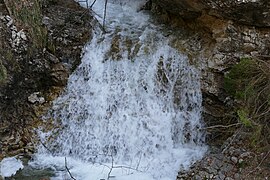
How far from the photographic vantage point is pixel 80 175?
16.2 feet

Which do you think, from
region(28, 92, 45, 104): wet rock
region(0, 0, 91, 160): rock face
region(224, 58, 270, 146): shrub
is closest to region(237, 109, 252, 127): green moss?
region(224, 58, 270, 146): shrub

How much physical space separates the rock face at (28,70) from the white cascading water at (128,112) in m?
0.18

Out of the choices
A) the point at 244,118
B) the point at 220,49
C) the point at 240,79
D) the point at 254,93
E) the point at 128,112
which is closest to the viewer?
the point at 244,118

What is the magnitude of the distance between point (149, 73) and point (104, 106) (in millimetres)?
732

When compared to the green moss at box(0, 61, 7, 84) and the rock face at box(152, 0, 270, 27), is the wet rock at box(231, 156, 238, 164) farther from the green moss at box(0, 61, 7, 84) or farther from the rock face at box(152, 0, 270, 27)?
the green moss at box(0, 61, 7, 84)

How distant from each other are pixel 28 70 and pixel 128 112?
4.73 ft

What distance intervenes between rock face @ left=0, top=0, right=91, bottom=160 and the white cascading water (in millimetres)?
181

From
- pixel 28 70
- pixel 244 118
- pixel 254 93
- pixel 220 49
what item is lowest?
pixel 28 70

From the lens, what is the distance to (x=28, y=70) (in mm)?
5637

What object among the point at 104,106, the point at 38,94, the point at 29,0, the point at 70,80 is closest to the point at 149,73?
the point at 104,106

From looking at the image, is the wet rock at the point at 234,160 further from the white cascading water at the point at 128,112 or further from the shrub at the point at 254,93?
the white cascading water at the point at 128,112

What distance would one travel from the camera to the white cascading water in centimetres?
528

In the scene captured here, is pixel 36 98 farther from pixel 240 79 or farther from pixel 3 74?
pixel 240 79

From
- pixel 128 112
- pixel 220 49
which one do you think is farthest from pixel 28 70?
pixel 220 49
